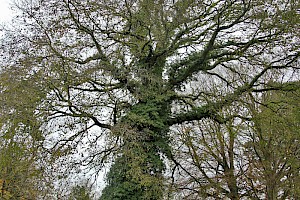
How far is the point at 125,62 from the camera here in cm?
1022

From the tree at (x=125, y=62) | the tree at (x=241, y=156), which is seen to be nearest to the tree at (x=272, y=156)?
the tree at (x=241, y=156)

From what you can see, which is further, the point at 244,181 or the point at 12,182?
the point at 244,181

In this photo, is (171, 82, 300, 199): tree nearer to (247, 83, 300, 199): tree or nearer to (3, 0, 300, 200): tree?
(247, 83, 300, 199): tree

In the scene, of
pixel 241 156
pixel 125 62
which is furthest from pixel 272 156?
pixel 125 62

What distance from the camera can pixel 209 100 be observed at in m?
11.7

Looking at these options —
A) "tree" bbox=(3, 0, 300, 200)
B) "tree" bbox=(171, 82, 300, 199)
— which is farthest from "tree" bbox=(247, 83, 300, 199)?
"tree" bbox=(3, 0, 300, 200)

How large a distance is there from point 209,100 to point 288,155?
→ 314cm

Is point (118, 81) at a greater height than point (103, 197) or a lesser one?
greater

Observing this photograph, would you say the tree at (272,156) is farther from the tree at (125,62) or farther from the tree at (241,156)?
the tree at (125,62)

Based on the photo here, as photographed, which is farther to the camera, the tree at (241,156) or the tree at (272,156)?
the tree at (241,156)

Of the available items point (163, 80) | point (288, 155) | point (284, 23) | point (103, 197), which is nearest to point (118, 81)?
point (163, 80)

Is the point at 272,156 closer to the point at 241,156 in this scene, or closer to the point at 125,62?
the point at 241,156

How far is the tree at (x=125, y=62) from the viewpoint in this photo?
9297 millimetres

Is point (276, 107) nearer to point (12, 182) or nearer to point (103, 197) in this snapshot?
point (103, 197)
